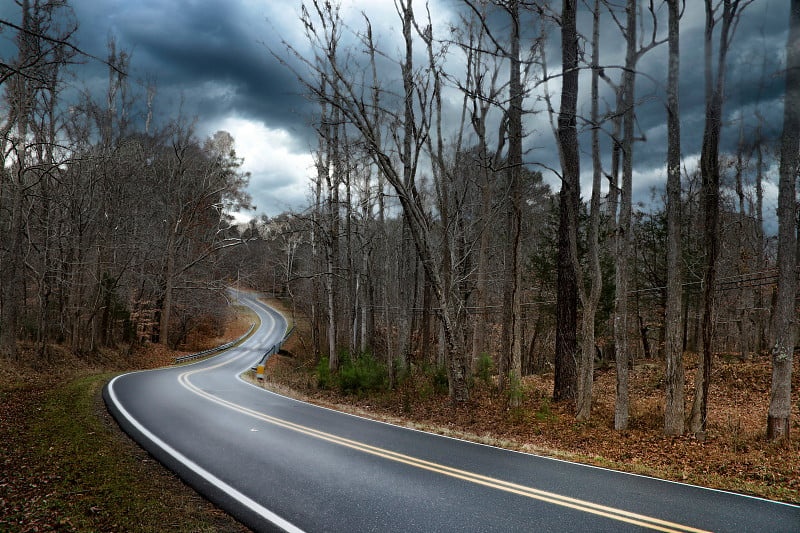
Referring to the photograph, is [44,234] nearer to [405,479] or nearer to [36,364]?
[36,364]

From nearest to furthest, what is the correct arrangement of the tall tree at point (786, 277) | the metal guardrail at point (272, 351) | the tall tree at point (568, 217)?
the tall tree at point (786, 277) < the tall tree at point (568, 217) < the metal guardrail at point (272, 351)

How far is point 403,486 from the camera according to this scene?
19.3 ft

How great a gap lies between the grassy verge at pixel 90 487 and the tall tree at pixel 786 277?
10154mm

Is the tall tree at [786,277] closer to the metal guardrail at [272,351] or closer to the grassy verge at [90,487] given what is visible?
the grassy verge at [90,487]

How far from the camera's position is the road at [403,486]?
4852 mm

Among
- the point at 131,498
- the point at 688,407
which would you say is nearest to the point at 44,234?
the point at 131,498

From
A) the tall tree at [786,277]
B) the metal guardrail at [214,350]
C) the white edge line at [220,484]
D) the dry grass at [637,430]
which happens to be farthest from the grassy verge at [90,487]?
the metal guardrail at [214,350]

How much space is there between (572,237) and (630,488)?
725 centimetres

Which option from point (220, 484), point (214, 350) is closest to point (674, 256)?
point (220, 484)

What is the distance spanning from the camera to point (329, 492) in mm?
5645

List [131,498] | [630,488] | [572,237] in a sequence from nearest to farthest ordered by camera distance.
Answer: [131,498] < [630,488] < [572,237]

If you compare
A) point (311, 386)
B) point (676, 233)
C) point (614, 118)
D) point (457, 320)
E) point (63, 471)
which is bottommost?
point (311, 386)

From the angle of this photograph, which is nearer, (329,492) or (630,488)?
(329,492)

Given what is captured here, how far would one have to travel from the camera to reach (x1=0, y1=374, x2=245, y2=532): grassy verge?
489cm
